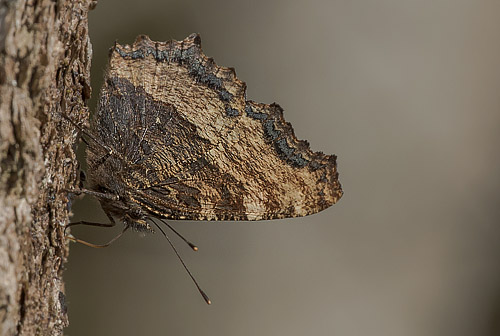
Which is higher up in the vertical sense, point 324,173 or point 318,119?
point 318,119

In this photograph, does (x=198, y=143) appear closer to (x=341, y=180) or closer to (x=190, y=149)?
(x=190, y=149)

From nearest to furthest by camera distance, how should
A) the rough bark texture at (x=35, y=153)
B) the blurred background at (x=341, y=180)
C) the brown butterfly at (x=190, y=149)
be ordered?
the rough bark texture at (x=35, y=153), the brown butterfly at (x=190, y=149), the blurred background at (x=341, y=180)

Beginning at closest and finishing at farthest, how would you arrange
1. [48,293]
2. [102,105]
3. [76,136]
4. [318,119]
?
[48,293] < [76,136] < [102,105] < [318,119]

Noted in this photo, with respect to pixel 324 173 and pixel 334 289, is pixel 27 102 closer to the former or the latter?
pixel 324 173

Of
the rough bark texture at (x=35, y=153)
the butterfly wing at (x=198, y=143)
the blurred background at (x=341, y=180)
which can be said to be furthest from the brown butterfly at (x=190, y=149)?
the blurred background at (x=341, y=180)

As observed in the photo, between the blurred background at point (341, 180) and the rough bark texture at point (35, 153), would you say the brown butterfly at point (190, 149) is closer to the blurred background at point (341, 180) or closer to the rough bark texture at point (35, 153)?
the rough bark texture at point (35, 153)

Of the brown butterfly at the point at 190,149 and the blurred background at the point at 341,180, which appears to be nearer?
the brown butterfly at the point at 190,149

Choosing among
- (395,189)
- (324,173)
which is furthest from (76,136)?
(395,189)
